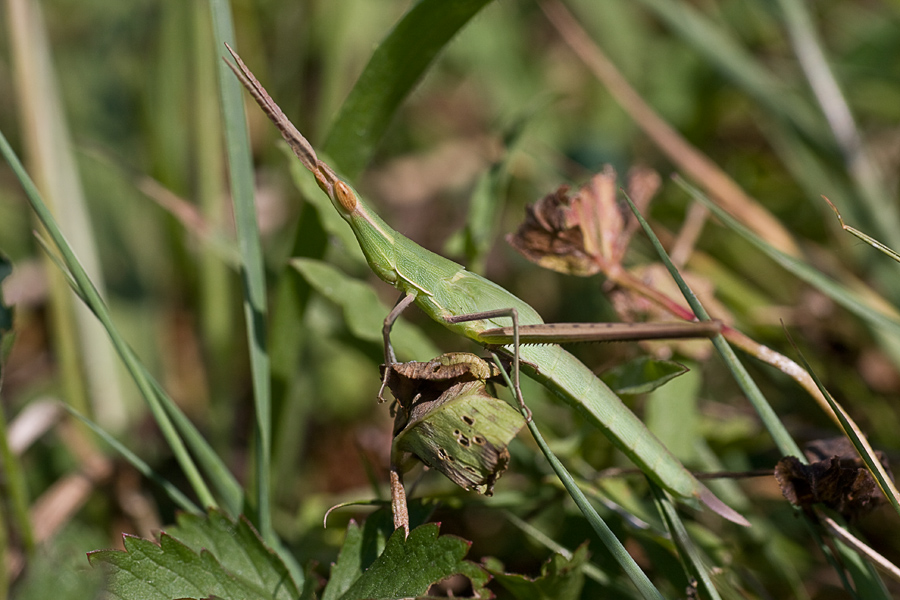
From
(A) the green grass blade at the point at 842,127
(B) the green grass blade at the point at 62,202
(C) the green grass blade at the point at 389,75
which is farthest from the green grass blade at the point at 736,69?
(B) the green grass blade at the point at 62,202

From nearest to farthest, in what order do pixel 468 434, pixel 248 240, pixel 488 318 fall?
pixel 468 434 < pixel 488 318 < pixel 248 240

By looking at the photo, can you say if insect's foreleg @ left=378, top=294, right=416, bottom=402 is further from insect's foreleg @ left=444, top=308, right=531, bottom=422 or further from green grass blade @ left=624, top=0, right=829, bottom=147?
green grass blade @ left=624, top=0, right=829, bottom=147

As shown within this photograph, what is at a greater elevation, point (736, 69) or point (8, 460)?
→ point (736, 69)

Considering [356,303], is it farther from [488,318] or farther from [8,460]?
[8,460]

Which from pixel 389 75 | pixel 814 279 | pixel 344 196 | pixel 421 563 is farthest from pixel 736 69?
pixel 421 563

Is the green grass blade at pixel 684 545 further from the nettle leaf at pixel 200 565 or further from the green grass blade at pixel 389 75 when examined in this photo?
the green grass blade at pixel 389 75

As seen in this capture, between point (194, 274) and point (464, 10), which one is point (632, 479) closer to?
point (464, 10)
